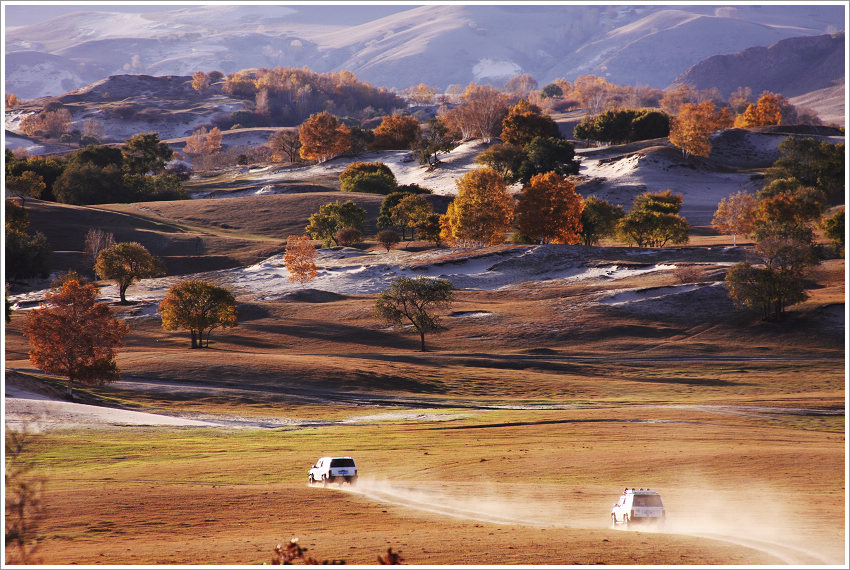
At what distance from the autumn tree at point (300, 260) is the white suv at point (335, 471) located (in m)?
86.8

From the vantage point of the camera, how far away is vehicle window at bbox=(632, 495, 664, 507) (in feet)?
87.3

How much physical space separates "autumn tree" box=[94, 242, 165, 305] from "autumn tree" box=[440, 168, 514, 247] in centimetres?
5375

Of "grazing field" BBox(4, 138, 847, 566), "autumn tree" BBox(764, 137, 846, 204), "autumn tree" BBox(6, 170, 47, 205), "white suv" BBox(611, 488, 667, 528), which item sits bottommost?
"grazing field" BBox(4, 138, 847, 566)

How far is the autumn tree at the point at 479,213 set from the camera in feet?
452

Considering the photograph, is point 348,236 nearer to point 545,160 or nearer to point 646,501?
point 545,160

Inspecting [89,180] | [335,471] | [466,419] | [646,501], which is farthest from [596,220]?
[646,501]

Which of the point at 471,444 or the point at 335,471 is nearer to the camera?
the point at 335,471

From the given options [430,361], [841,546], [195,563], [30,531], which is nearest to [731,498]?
[841,546]

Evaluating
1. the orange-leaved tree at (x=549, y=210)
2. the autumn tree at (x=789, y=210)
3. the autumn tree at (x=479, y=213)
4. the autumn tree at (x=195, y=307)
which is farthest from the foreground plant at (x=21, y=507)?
the autumn tree at (x=789, y=210)

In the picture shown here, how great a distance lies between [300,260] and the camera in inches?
4766

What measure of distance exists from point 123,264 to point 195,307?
2708 cm

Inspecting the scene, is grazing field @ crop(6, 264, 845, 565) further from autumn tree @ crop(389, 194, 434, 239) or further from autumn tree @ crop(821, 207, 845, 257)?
autumn tree @ crop(389, 194, 434, 239)

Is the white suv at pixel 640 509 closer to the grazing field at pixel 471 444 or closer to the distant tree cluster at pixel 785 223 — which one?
the grazing field at pixel 471 444

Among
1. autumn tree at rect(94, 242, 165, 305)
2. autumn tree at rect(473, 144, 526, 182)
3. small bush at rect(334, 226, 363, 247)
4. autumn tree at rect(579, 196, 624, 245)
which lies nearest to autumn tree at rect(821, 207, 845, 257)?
autumn tree at rect(579, 196, 624, 245)
